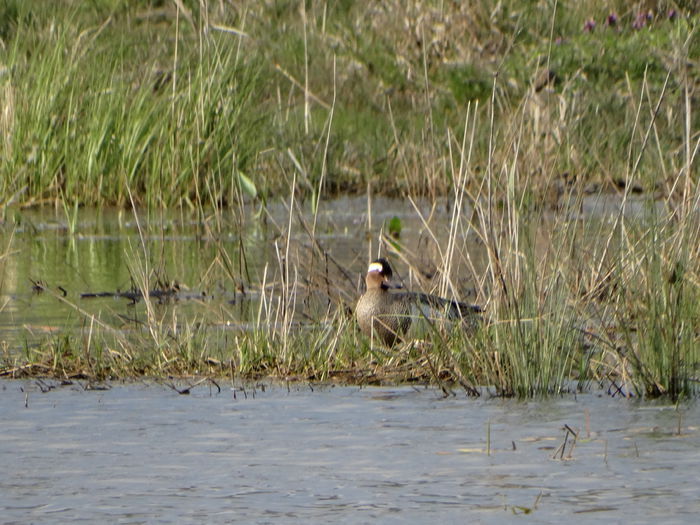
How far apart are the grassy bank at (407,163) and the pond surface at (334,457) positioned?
24cm

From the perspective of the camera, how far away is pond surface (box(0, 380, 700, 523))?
4.00 metres

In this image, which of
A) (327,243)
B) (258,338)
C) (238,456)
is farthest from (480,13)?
(238,456)

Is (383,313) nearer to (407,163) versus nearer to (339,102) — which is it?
(407,163)

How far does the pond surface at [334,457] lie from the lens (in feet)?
13.1

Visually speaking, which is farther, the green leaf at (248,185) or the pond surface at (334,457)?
the green leaf at (248,185)

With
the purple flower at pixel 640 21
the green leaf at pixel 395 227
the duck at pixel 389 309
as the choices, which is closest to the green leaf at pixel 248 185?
the green leaf at pixel 395 227

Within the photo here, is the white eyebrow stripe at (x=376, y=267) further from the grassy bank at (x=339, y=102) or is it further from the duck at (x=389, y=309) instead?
the grassy bank at (x=339, y=102)

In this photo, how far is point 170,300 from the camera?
818 cm

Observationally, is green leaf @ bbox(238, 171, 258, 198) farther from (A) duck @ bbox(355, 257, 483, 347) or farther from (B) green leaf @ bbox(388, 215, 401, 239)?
(A) duck @ bbox(355, 257, 483, 347)

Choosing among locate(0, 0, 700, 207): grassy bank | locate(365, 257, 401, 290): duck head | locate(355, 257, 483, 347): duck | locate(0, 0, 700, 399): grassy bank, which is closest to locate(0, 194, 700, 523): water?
locate(0, 0, 700, 399): grassy bank

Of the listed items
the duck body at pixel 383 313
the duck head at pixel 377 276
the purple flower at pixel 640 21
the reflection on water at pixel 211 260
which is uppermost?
the purple flower at pixel 640 21

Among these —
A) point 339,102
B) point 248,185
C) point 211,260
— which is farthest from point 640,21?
point 211,260

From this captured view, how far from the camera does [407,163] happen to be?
1214 cm

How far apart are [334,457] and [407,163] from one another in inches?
303
